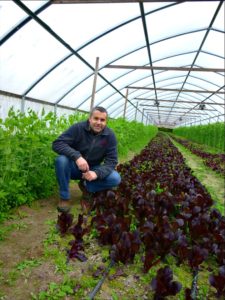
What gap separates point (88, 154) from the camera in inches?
156

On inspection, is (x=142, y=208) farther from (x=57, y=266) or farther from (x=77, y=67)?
(x=77, y=67)

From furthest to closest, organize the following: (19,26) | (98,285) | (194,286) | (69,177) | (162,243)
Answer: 1. (19,26)
2. (69,177)
3. (162,243)
4. (194,286)
5. (98,285)

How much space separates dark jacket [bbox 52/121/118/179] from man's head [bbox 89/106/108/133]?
0.10 m

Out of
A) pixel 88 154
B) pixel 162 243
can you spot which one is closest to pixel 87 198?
pixel 88 154

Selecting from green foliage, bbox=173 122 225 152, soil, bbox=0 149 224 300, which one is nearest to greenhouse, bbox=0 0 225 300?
soil, bbox=0 149 224 300

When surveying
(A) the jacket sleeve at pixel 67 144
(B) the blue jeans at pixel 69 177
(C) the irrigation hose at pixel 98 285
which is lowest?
(C) the irrigation hose at pixel 98 285

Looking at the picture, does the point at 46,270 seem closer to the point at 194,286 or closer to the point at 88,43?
the point at 194,286

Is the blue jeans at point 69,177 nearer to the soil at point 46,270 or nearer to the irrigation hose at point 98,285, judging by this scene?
the soil at point 46,270

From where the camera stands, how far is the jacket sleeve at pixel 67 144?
11.9 ft

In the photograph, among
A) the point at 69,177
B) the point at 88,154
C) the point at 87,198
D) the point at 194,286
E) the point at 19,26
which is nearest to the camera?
the point at 194,286

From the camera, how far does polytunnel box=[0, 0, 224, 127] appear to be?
6.64m

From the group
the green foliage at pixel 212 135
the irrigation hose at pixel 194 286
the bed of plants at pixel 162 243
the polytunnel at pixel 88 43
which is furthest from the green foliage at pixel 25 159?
the green foliage at pixel 212 135

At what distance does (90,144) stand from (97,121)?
35 cm

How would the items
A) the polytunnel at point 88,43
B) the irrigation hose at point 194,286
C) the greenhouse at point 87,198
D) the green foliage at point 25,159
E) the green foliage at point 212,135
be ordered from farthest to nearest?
the green foliage at point 212,135 → the polytunnel at point 88,43 → the green foliage at point 25,159 → the greenhouse at point 87,198 → the irrigation hose at point 194,286
